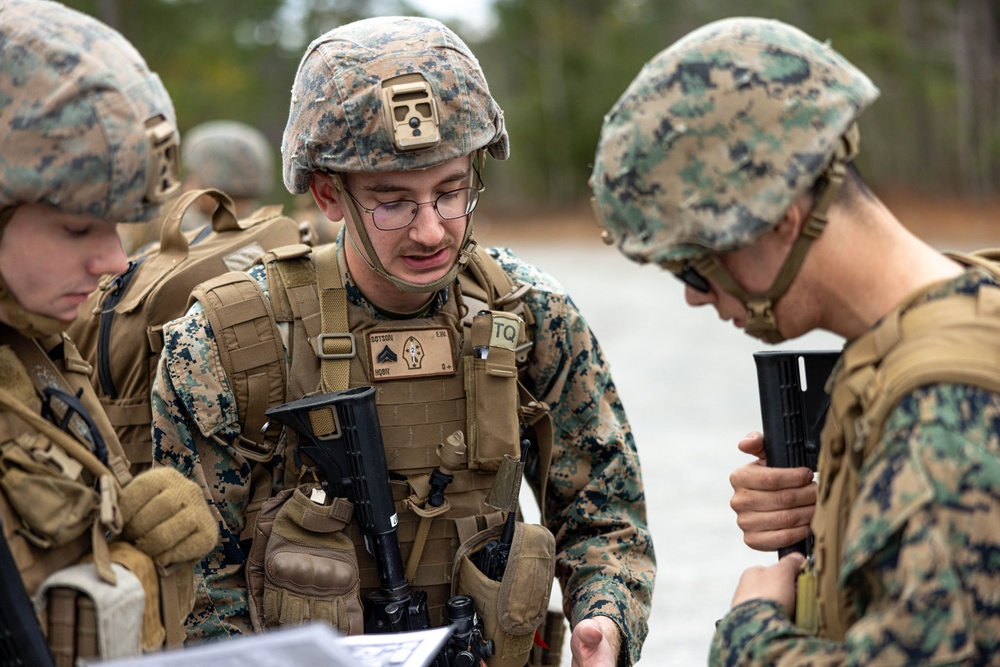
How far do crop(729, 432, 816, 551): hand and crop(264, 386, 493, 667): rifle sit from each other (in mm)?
826

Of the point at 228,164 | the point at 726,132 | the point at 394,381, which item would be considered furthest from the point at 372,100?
the point at 228,164

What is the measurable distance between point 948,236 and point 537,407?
68.4 feet

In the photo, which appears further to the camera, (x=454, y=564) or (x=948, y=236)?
(x=948, y=236)

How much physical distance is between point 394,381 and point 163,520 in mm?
935

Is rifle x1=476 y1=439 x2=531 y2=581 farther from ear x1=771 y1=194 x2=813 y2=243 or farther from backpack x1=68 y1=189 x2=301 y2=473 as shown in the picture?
backpack x1=68 y1=189 x2=301 y2=473

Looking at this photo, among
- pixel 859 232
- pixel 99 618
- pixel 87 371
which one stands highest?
pixel 859 232

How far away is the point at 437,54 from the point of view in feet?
10.3

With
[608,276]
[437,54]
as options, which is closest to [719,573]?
[437,54]

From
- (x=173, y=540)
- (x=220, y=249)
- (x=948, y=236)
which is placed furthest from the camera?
(x=948, y=236)

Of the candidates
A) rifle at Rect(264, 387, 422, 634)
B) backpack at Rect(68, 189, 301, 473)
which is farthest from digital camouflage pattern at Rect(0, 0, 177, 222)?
backpack at Rect(68, 189, 301, 473)

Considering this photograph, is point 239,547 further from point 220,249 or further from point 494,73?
point 494,73

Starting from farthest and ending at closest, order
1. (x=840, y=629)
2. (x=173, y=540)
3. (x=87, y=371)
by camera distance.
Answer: (x=87, y=371) → (x=173, y=540) → (x=840, y=629)

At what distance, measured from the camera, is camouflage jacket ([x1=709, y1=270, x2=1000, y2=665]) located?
181cm

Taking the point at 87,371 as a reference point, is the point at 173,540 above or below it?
below
